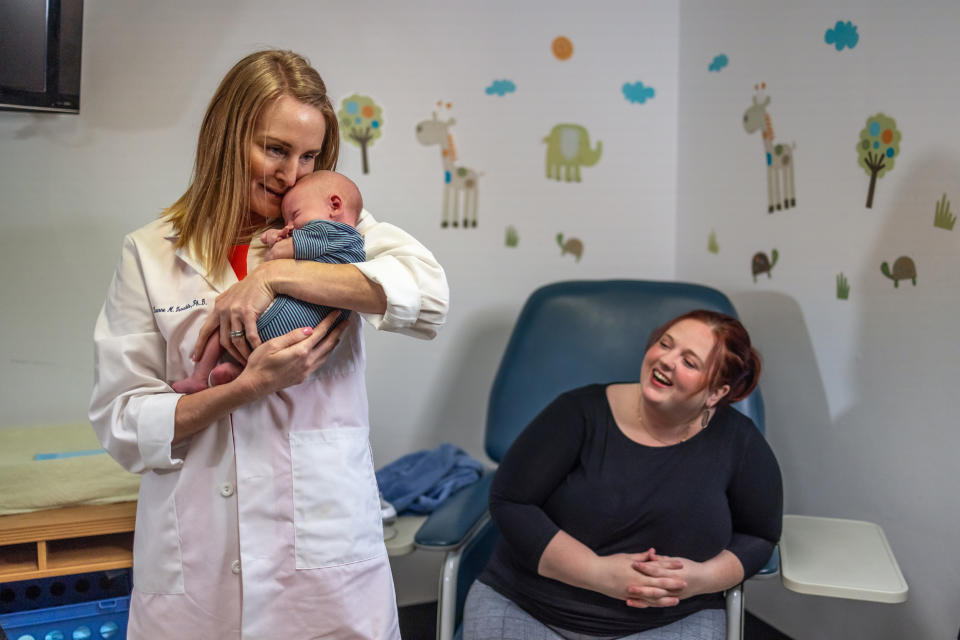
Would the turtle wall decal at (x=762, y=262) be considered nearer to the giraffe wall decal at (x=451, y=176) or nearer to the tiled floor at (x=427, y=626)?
the giraffe wall decal at (x=451, y=176)

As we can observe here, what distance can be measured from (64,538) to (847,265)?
1.88m

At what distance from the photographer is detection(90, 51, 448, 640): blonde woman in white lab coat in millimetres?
1191

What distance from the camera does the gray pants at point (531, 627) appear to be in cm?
163

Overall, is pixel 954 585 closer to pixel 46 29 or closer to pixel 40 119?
pixel 46 29

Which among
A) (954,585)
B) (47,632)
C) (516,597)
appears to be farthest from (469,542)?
(954,585)

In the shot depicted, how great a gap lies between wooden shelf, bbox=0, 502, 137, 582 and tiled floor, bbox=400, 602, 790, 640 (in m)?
0.98

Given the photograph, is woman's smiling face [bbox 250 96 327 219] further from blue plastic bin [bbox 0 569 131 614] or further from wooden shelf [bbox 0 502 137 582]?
blue plastic bin [bbox 0 569 131 614]

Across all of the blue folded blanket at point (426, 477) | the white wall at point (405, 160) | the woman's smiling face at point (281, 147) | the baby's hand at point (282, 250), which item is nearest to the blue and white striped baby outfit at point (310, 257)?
the baby's hand at point (282, 250)

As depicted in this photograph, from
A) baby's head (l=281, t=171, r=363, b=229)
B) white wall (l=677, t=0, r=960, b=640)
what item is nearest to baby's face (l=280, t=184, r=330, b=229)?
baby's head (l=281, t=171, r=363, b=229)

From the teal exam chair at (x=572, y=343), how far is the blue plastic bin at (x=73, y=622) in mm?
774

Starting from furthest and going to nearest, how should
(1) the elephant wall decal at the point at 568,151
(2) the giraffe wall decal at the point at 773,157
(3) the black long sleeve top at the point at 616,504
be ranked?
(1) the elephant wall decal at the point at 568,151 < (2) the giraffe wall decal at the point at 773,157 < (3) the black long sleeve top at the point at 616,504

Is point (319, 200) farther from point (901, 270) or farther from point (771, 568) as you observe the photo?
point (901, 270)

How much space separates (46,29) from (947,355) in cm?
201

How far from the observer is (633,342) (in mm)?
2137
